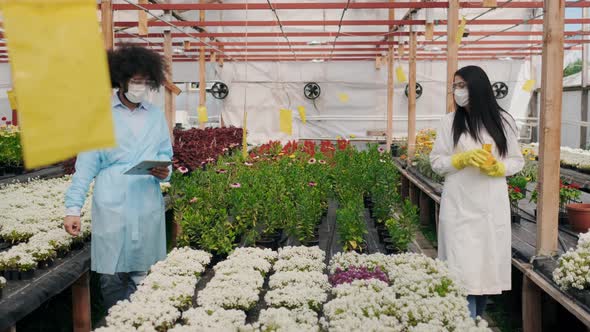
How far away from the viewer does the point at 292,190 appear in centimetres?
639

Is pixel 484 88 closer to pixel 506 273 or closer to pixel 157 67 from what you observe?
pixel 506 273

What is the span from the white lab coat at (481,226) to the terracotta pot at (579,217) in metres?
1.80

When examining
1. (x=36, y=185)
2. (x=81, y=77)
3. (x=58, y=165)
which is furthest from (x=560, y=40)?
(x=58, y=165)

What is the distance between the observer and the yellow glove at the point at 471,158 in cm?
358

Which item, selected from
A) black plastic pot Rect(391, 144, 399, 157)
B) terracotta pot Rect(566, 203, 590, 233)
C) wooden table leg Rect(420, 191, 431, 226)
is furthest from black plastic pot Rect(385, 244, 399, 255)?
black plastic pot Rect(391, 144, 399, 157)

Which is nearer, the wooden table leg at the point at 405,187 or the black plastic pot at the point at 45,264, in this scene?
the black plastic pot at the point at 45,264

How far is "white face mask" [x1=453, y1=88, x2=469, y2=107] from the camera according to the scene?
146 inches

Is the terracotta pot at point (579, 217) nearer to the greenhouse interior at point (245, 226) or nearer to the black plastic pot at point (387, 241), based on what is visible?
the greenhouse interior at point (245, 226)

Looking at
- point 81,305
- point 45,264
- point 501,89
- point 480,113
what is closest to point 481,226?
point 480,113

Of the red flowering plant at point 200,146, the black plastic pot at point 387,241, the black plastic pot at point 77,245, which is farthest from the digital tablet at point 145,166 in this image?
the red flowering plant at point 200,146

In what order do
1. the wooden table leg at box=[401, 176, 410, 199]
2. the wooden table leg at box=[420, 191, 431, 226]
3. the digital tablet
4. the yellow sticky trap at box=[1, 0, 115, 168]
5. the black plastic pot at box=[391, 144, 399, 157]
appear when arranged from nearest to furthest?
the yellow sticky trap at box=[1, 0, 115, 168]
the digital tablet
the wooden table leg at box=[420, 191, 431, 226]
the wooden table leg at box=[401, 176, 410, 199]
the black plastic pot at box=[391, 144, 399, 157]

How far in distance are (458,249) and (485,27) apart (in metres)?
13.2

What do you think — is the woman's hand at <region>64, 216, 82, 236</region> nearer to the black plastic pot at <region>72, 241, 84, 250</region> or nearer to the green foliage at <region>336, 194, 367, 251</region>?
the black plastic pot at <region>72, 241, 84, 250</region>

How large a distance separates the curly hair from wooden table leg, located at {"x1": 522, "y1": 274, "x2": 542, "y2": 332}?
2707mm
